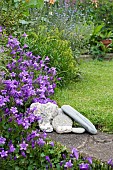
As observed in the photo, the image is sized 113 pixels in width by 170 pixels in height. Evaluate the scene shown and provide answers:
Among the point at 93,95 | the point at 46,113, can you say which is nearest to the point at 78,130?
the point at 46,113

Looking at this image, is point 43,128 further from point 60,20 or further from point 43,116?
point 60,20

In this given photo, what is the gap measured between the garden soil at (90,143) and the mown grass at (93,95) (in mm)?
204

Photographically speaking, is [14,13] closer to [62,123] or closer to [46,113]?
[46,113]

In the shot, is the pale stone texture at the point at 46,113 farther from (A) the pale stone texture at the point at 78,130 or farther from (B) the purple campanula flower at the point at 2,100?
(B) the purple campanula flower at the point at 2,100

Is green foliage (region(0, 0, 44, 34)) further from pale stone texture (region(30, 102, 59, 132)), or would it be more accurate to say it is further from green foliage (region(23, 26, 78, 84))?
pale stone texture (region(30, 102, 59, 132))

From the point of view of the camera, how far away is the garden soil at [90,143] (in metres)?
3.47

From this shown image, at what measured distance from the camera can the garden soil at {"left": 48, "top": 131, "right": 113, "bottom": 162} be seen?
11.4ft

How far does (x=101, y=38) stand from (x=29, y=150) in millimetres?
5502

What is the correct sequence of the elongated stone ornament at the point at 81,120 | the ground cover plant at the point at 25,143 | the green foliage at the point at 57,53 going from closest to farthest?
the ground cover plant at the point at 25,143, the elongated stone ornament at the point at 81,120, the green foliage at the point at 57,53

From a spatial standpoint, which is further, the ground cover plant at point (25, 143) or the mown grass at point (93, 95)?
the mown grass at point (93, 95)

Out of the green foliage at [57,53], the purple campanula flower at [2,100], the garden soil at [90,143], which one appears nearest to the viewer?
the garden soil at [90,143]

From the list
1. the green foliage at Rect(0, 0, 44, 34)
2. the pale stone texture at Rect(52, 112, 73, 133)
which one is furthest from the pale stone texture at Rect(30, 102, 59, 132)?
the green foliage at Rect(0, 0, 44, 34)

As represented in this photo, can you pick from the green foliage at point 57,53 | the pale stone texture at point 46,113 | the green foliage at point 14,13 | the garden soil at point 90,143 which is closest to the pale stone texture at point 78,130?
the garden soil at point 90,143

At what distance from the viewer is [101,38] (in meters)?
8.48
